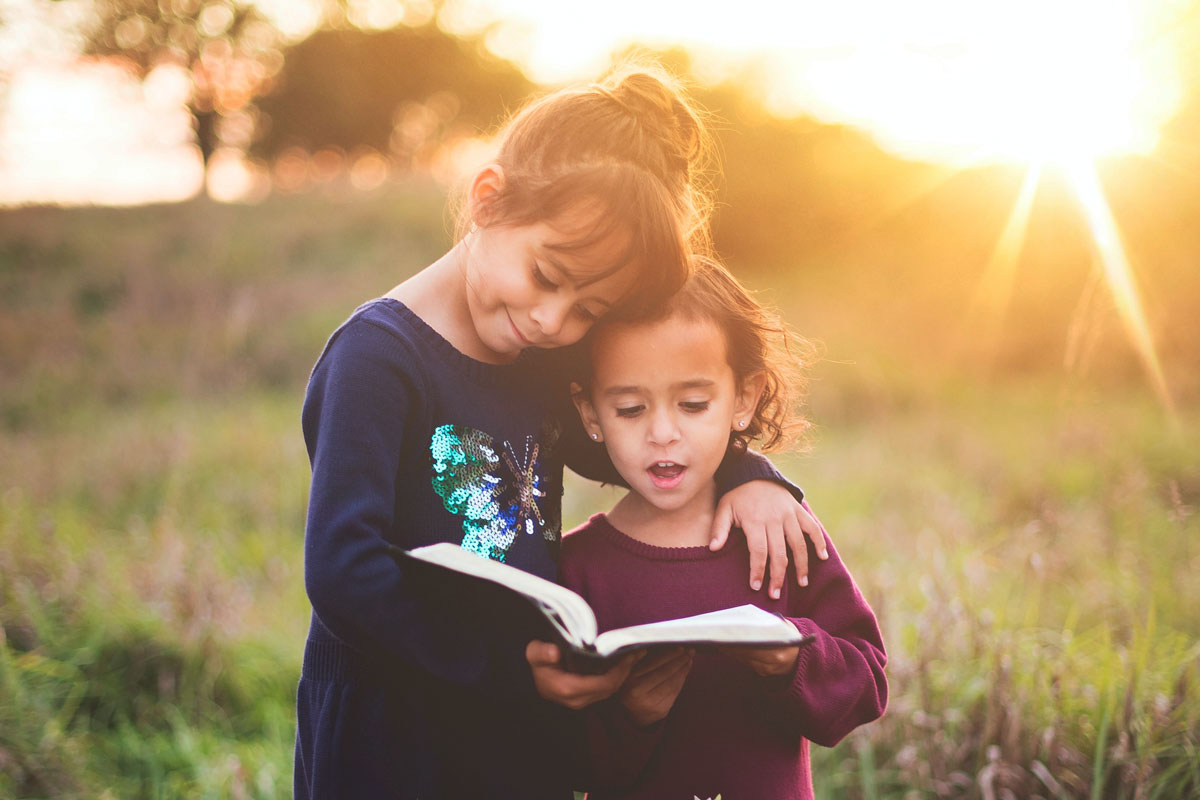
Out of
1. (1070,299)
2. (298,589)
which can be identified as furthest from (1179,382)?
(298,589)

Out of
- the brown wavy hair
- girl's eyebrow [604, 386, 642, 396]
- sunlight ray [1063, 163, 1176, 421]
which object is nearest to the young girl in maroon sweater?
girl's eyebrow [604, 386, 642, 396]

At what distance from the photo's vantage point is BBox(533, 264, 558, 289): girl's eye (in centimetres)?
167

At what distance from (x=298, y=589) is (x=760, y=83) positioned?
11526 millimetres

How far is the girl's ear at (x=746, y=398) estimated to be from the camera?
6.21 ft

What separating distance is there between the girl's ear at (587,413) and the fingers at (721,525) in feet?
0.94

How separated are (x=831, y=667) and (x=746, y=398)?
58cm

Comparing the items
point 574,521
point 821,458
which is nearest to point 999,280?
point 821,458

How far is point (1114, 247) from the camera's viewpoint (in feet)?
28.3

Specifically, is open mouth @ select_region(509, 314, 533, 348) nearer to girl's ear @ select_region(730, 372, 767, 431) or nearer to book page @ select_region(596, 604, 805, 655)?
girl's ear @ select_region(730, 372, 767, 431)

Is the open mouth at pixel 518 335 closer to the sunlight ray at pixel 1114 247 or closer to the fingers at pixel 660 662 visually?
the fingers at pixel 660 662

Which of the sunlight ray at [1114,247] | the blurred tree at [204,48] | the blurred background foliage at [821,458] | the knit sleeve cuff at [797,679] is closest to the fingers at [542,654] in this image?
the knit sleeve cuff at [797,679]

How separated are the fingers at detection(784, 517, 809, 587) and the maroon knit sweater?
46mm

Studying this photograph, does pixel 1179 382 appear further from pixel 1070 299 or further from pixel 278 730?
pixel 278 730

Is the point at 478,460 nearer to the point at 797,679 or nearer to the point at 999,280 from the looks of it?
the point at 797,679
